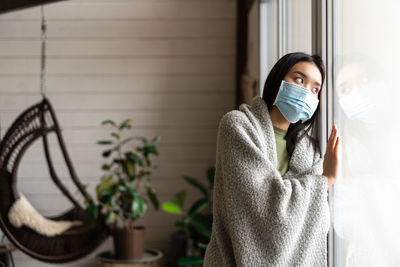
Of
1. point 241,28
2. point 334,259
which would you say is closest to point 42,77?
point 241,28

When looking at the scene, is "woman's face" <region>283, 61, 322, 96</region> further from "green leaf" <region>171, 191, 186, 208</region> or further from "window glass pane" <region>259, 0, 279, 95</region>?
"green leaf" <region>171, 191, 186, 208</region>

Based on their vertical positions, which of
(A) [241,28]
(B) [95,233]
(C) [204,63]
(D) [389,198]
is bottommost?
(B) [95,233]

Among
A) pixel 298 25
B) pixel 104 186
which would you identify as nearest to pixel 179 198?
pixel 104 186

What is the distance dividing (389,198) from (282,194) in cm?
24

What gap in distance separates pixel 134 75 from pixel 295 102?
233 cm

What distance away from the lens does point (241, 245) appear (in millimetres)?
1191

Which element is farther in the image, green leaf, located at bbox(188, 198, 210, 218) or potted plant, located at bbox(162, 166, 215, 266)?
green leaf, located at bbox(188, 198, 210, 218)

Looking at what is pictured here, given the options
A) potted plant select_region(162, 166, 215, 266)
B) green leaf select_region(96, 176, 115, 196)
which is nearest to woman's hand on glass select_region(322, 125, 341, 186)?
potted plant select_region(162, 166, 215, 266)

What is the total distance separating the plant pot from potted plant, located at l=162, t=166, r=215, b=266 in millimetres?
233

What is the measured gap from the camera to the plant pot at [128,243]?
9.54 ft

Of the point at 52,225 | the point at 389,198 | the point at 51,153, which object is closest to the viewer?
the point at 389,198

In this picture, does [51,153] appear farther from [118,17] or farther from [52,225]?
[118,17]

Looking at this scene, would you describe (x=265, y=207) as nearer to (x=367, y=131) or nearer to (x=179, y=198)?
(x=367, y=131)

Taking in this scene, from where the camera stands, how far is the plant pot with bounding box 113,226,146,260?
2.91m
